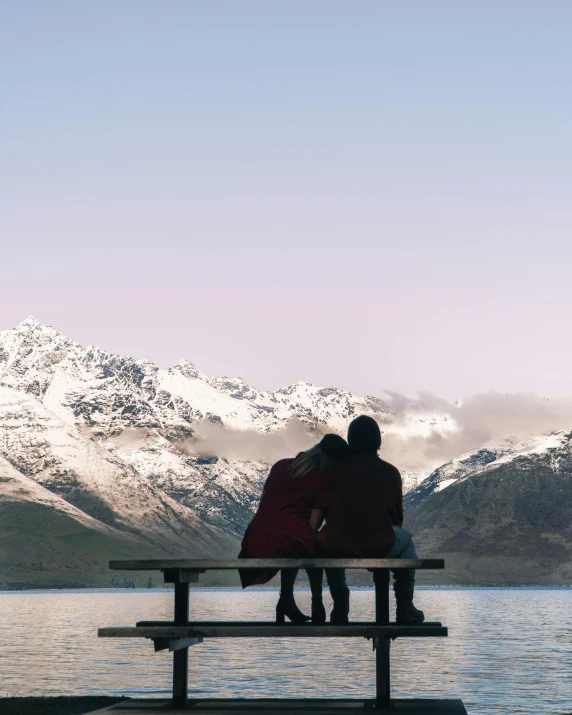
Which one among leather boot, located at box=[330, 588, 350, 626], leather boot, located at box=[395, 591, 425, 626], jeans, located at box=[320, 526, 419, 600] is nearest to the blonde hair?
jeans, located at box=[320, 526, 419, 600]

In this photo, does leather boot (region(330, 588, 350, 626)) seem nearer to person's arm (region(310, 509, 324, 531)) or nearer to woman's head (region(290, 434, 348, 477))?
person's arm (region(310, 509, 324, 531))

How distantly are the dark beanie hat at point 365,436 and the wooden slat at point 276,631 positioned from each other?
9.58 feet

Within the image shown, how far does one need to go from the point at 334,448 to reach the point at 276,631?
3209 millimetres

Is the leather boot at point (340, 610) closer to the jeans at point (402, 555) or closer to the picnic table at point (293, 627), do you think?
the picnic table at point (293, 627)

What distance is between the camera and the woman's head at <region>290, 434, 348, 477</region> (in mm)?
18797

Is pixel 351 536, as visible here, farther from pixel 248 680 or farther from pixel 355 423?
pixel 248 680

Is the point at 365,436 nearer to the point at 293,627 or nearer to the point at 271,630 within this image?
the point at 293,627

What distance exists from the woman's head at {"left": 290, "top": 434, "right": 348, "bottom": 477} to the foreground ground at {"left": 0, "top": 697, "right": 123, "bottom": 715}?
1035cm

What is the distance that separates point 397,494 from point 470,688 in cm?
3760

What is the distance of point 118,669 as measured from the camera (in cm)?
6381

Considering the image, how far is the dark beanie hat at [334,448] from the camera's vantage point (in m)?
18.8

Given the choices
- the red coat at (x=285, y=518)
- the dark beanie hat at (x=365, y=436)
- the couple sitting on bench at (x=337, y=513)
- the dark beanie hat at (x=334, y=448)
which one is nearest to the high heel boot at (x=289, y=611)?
the couple sitting on bench at (x=337, y=513)

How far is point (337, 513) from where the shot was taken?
18484 mm

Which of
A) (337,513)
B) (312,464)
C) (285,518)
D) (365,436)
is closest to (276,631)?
(285,518)
